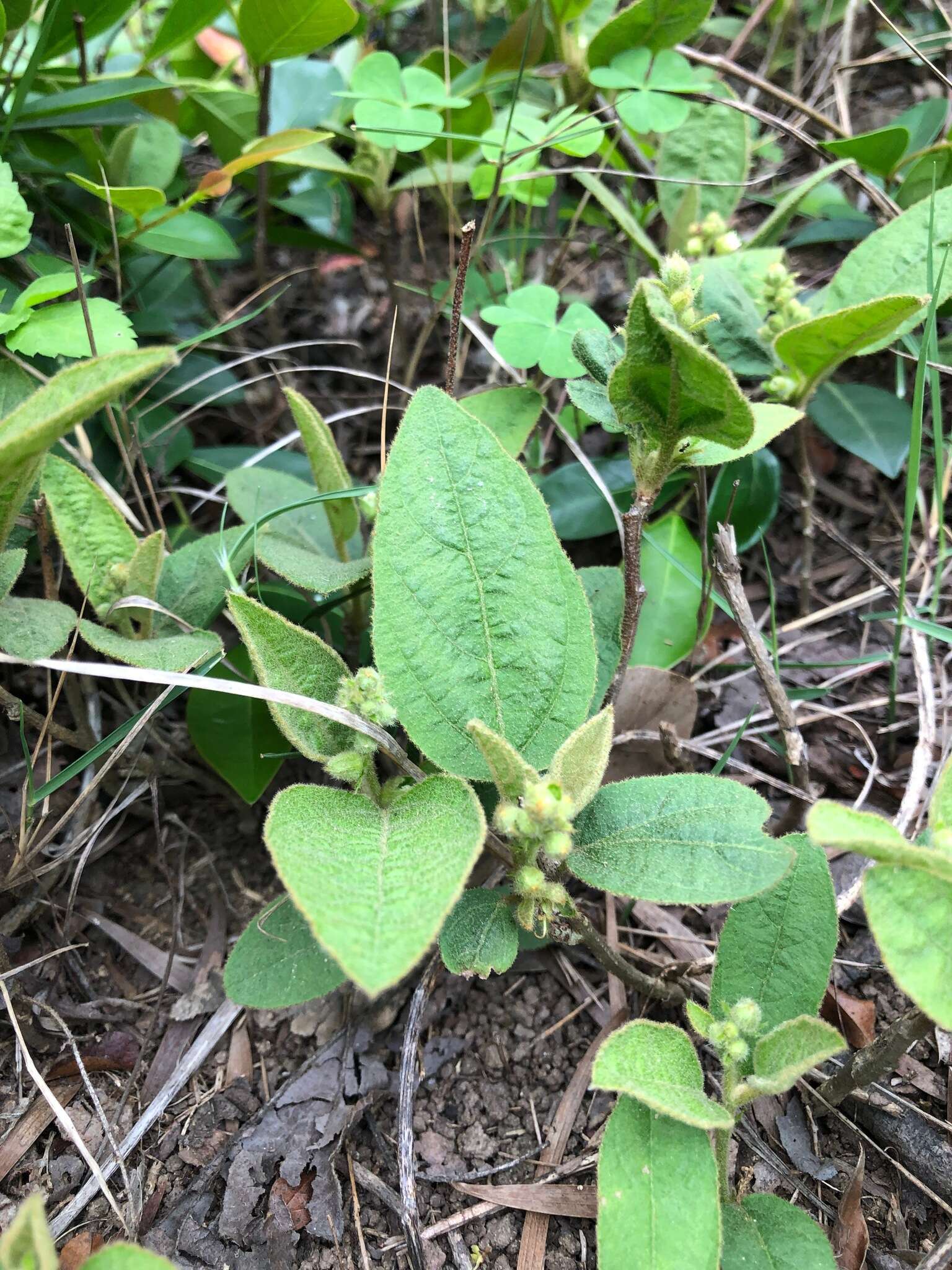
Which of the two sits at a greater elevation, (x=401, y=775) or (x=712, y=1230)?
(x=401, y=775)

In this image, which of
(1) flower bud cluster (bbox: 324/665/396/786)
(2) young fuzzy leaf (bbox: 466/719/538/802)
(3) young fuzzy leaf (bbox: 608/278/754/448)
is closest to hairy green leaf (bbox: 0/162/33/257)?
(1) flower bud cluster (bbox: 324/665/396/786)

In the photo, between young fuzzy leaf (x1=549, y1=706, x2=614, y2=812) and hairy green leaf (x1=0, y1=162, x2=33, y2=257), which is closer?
young fuzzy leaf (x1=549, y1=706, x2=614, y2=812)

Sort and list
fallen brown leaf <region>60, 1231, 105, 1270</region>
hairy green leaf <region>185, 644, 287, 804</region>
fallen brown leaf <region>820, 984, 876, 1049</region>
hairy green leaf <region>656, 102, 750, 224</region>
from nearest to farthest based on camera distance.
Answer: fallen brown leaf <region>60, 1231, 105, 1270</region> → fallen brown leaf <region>820, 984, 876, 1049</region> → hairy green leaf <region>185, 644, 287, 804</region> → hairy green leaf <region>656, 102, 750, 224</region>

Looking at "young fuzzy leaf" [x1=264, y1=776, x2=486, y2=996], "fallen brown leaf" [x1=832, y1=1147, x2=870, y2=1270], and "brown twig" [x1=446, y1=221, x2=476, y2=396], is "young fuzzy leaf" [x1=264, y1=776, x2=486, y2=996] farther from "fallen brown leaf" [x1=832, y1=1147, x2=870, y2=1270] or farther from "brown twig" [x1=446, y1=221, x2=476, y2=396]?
→ "fallen brown leaf" [x1=832, y1=1147, x2=870, y2=1270]

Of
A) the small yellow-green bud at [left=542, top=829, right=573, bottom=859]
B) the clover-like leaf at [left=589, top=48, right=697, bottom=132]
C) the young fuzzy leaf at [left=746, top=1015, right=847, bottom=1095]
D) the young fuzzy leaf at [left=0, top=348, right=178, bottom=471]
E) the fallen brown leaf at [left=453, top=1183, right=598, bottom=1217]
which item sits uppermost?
the clover-like leaf at [left=589, top=48, right=697, bottom=132]

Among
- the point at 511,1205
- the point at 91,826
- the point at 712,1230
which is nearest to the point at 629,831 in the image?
the point at 712,1230

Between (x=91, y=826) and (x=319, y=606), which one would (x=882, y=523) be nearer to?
(x=319, y=606)

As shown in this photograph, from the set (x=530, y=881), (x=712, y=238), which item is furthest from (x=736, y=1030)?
(x=712, y=238)
